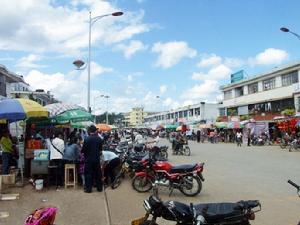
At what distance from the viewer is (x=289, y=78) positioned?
50750 millimetres

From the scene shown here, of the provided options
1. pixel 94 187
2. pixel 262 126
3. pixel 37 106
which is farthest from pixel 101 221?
pixel 262 126

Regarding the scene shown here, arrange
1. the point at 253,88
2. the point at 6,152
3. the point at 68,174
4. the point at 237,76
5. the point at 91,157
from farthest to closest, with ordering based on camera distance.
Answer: the point at 237,76, the point at 253,88, the point at 6,152, the point at 68,174, the point at 91,157

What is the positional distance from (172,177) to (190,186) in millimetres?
554

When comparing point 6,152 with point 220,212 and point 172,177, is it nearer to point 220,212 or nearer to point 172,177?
point 172,177

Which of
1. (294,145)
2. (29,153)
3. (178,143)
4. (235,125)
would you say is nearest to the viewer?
(29,153)

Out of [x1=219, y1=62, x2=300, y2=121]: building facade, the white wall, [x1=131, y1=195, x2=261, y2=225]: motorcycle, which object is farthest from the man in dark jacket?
the white wall

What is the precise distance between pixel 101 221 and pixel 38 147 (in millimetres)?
6071

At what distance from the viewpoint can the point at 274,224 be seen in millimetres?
8242

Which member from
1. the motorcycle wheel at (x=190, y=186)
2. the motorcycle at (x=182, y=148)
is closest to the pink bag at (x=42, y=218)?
the motorcycle wheel at (x=190, y=186)

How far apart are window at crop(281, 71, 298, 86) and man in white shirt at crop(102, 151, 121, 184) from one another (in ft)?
131

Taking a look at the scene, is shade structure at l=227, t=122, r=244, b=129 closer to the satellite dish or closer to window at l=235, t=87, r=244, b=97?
window at l=235, t=87, r=244, b=97

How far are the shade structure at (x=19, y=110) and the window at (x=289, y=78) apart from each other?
41719 millimetres

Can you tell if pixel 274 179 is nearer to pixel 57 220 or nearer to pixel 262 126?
pixel 57 220

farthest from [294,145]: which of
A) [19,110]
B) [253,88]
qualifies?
[253,88]
